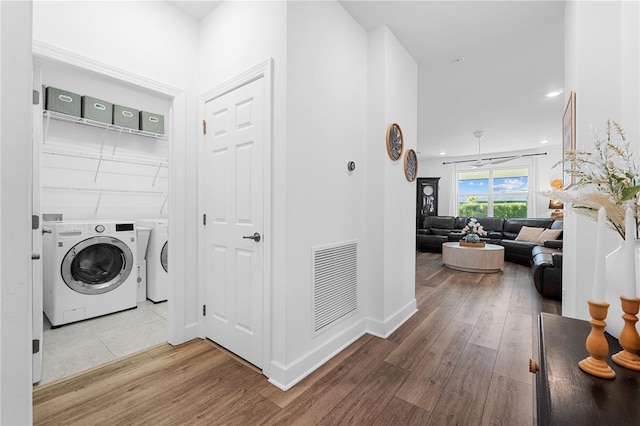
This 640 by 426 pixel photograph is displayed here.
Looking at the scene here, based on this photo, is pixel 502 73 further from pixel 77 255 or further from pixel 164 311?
pixel 77 255

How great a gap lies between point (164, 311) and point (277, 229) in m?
2.11

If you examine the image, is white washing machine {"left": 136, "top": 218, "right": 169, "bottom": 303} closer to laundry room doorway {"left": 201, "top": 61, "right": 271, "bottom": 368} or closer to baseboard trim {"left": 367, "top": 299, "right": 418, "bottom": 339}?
laundry room doorway {"left": 201, "top": 61, "right": 271, "bottom": 368}

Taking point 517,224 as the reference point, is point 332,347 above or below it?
below

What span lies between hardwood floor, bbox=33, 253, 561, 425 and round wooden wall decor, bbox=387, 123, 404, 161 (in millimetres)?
1653

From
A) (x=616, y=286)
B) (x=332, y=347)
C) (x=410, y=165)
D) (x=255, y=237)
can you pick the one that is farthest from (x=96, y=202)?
(x=616, y=286)

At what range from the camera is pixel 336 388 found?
176 cm

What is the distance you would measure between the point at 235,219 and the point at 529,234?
648 cm

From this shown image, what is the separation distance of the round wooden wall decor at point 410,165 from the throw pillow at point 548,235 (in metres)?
4.26

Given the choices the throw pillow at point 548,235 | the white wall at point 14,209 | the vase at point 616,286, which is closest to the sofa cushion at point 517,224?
the throw pillow at point 548,235

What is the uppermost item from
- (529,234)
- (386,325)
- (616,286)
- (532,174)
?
(532,174)

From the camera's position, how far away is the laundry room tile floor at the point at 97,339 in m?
2.01

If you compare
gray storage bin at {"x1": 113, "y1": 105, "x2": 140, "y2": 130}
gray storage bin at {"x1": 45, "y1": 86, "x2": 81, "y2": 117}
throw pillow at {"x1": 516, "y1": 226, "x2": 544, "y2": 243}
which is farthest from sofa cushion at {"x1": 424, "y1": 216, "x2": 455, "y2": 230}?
gray storage bin at {"x1": 45, "y1": 86, "x2": 81, "y2": 117}

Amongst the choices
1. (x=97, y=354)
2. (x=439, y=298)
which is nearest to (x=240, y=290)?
(x=97, y=354)

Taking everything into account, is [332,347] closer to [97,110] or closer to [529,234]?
[97,110]
